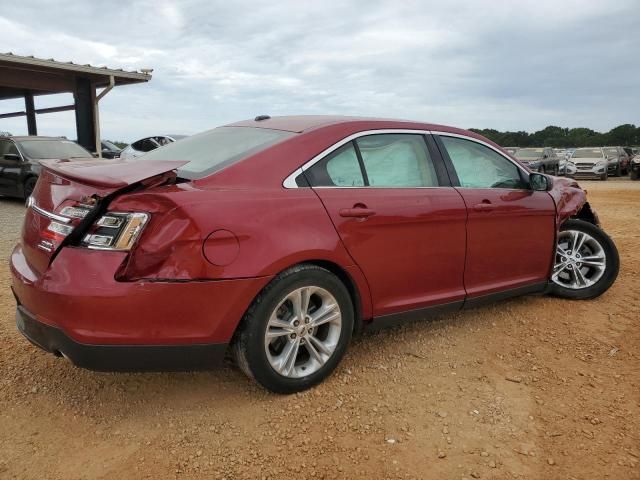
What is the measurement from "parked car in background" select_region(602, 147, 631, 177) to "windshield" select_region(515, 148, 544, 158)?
3083mm

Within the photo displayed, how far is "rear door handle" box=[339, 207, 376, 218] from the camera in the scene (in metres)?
2.84

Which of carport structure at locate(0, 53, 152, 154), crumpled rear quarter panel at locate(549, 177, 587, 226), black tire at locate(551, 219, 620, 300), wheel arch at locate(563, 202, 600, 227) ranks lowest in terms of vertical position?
black tire at locate(551, 219, 620, 300)

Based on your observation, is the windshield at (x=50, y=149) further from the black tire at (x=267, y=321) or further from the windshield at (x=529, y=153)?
the windshield at (x=529, y=153)

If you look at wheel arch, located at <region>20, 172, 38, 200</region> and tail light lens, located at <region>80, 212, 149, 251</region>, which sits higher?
tail light lens, located at <region>80, 212, 149, 251</region>

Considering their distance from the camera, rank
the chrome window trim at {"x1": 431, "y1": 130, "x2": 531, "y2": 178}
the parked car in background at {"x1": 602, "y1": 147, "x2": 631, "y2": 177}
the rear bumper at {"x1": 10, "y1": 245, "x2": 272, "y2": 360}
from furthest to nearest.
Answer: the parked car in background at {"x1": 602, "y1": 147, "x2": 631, "y2": 177}
the chrome window trim at {"x1": 431, "y1": 130, "x2": 531, "y2": 178}
the rear bumper at {"x1": 10, "y1": 245, "x2": 272, "y2": 360}

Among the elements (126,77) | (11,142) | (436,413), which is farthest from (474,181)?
(126,77)

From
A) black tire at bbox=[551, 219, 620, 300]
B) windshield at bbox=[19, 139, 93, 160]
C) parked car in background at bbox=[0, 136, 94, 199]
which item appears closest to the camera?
Result: black tire at bbox=[551, 219, 620, 300]

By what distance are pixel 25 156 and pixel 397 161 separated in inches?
371

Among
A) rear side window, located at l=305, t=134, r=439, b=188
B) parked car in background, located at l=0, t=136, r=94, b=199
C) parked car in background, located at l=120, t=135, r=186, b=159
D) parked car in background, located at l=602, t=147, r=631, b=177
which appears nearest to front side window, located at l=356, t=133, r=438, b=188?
rear side window, located at l=305, t=134, r=439, b=188

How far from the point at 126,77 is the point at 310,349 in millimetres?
14208

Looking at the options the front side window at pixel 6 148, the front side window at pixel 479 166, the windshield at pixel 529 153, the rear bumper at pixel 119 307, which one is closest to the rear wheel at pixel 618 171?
the windshield at pixel 529 153

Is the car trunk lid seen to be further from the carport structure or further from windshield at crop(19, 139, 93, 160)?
the carport structure

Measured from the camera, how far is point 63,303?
2277 millimetres

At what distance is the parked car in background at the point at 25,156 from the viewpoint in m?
10.1
